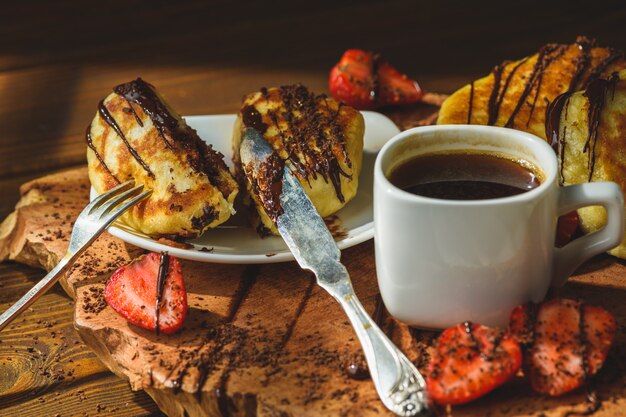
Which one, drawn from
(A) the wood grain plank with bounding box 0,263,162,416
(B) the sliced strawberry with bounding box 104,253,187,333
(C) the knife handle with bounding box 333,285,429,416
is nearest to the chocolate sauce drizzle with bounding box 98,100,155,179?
(B) the sliced strawberry with bounding box 104,253,187,333

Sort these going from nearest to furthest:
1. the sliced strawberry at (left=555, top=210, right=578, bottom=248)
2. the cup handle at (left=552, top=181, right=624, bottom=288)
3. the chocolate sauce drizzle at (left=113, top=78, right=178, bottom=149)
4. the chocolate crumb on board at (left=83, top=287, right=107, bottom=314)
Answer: the cup handle at (left=552, top=181, right=624, bottom=288) → the chocolate crumb on board at (left=83, top=287, right=107, bottom=314) → the sliced strawberry at (left=555, top=210, right=578, bottom=248) → the chocolate sauce drizzle at (left=113, top=78, right=178, bottom=149)

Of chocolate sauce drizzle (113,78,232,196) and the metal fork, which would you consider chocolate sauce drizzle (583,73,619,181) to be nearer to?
chocolate sauce drizzle (113,78,232,196)

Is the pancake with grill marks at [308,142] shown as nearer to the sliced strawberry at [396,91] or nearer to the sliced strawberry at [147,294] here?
the sliced strawberry at [147,294]

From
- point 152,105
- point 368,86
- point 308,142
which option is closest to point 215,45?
point 368,86

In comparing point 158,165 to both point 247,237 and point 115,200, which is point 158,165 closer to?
point 115,200

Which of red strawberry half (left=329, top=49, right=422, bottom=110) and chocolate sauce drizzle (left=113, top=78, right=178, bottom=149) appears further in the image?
red strawberry half (left=329, top=49, right=422, bottom=110)

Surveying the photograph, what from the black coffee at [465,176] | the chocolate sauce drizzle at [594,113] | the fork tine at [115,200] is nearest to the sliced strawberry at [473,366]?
the black coffee at [465,176]
